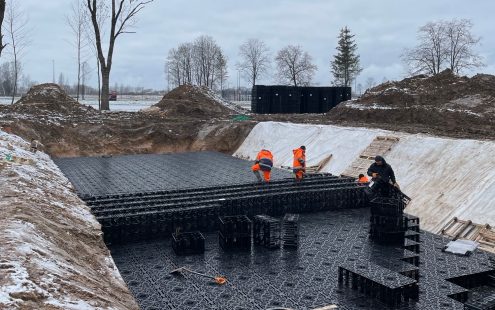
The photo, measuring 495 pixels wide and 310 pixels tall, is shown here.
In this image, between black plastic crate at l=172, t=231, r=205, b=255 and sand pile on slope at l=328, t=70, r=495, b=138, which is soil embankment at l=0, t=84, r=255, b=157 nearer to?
sand pile on slope at l=328, t=70, r=495, b=138

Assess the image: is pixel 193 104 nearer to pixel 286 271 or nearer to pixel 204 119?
pixel 204 119

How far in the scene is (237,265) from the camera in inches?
319

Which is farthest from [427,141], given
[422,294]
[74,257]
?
[74,257]

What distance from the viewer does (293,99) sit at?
2927 centimetres

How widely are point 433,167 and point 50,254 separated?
10.8 m

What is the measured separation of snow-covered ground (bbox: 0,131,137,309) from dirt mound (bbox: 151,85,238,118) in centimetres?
1822

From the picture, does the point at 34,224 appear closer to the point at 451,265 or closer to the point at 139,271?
the point at 139,271

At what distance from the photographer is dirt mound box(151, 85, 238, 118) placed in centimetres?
2838

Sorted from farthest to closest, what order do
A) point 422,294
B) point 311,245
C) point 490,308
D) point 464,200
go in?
point 464,200
point 311,245
point 422,294
point 490,308

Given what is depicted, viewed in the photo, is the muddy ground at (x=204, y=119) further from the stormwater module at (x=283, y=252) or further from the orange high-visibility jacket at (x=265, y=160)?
the stormwater module at (x=283, y=252)

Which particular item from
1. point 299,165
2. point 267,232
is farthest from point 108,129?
point 267,232

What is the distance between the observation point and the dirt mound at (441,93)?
72.8 feet

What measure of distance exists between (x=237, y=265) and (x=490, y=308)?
3.99m

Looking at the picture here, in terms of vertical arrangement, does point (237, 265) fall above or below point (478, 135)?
below
